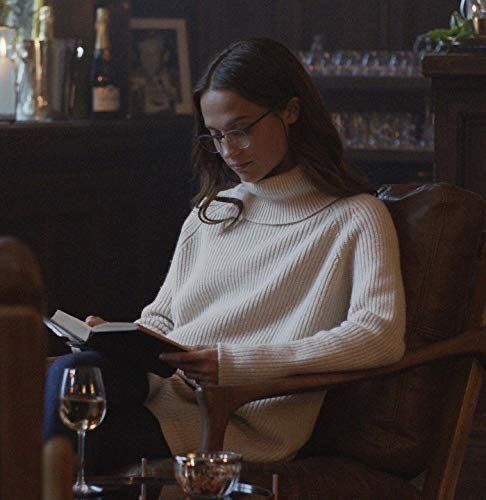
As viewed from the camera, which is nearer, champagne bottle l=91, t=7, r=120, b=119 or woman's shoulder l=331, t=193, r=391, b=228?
woman's shoulder l=331, t=193, r=391, b=228

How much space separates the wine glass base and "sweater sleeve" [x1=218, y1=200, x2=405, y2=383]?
16.7 inches

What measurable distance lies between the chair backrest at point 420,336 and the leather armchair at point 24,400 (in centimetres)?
153

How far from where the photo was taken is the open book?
2.06 meters

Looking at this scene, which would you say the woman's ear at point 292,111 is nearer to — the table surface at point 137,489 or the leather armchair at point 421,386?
the leather armchair at point 421,386

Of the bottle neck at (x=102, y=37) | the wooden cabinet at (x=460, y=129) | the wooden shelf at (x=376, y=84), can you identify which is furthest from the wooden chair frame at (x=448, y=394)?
the wooden shelf at (x=376, y=84)

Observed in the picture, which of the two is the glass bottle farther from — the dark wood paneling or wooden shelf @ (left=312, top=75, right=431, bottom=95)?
wooden shelf @ (left=312, top=75, right=431, bottom=95)

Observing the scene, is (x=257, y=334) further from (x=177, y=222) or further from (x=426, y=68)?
(x=177, y=222)

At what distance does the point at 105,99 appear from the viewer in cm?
472

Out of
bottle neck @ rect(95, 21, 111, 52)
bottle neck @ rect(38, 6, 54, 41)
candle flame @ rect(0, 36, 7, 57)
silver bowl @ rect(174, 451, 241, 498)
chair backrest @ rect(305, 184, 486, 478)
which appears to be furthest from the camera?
bottle neck @ rect(95, 21, 111, 52)

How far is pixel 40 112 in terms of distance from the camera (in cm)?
436

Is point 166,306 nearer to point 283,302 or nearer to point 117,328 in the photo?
point 283,302

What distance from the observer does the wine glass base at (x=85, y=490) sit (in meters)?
1.77

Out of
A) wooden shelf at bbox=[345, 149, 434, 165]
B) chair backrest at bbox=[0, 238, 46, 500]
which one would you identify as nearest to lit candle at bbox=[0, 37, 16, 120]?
wooden shelf at bbox=[345, 149, 434, 165]

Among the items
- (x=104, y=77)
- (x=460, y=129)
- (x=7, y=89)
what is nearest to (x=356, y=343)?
(x=460, y=129)
